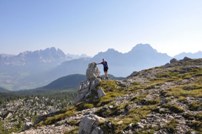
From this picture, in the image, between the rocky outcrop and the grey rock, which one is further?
the grey rock

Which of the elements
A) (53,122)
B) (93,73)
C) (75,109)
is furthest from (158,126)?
(93,73)

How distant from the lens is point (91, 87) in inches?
2749

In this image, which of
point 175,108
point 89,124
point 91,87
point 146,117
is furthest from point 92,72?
point 89,124

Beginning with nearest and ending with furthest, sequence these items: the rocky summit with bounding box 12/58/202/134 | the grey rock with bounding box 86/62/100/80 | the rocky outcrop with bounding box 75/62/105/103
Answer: the rocky summit with bounding box 12/58/202/134 → the rocky outcrop with bounding box 75/62/105/103 → the grey rock with bounding box 86/62/100/80

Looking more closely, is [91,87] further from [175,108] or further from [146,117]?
[146,117]

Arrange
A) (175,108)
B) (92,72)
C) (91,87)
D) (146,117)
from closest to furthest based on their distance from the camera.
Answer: (146,117), (175,108), (91,87), (92,72)

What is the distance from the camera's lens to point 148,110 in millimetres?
38188

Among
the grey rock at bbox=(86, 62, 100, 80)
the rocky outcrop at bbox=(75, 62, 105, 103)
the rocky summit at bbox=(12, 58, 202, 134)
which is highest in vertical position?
the grey rock at bbox=(86, 62, 100, 80)

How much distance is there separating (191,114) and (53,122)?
24520 mm

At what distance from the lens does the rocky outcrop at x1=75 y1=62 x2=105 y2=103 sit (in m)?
64.3

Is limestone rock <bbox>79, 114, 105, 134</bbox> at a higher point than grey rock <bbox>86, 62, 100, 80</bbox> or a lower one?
lower

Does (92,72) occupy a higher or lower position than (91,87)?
higher

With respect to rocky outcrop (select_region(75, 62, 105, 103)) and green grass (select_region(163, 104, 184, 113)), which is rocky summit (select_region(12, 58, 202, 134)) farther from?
rocky outcrop (select_region(75, 62, 105, 103))

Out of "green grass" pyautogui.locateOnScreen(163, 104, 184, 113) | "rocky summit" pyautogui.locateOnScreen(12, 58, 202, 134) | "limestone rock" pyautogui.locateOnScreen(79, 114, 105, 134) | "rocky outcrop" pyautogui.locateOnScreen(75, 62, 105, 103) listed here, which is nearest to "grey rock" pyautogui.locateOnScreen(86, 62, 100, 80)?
"rocky outcrop" pyautogui.locateOnScreen(75, 62, 105, 103)
